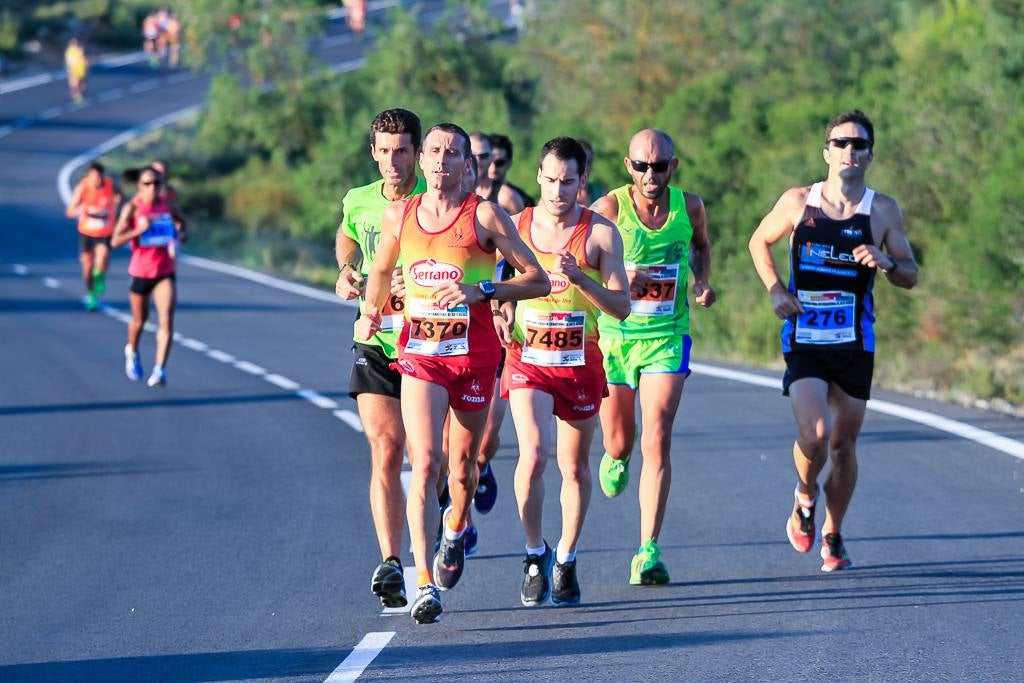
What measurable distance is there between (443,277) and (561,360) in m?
0.79

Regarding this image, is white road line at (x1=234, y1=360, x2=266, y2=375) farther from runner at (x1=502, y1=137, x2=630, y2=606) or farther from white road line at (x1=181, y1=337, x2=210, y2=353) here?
runner at (x1=502, y1=137, x2=630, y2=606)

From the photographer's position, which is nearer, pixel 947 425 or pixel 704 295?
pixel 704 295

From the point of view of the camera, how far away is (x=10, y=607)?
8383mm

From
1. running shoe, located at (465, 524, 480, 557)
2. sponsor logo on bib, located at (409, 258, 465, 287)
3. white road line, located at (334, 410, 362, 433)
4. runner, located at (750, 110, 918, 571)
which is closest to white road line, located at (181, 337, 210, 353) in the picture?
white road line, located at (334, 410, 362, 433)

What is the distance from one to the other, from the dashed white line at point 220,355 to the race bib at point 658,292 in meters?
11.7

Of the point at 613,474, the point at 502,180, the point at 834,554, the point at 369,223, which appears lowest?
the point at 834,554

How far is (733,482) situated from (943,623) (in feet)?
13.3

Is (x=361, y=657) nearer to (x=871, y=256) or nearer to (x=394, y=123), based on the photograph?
(x=394, y=123)

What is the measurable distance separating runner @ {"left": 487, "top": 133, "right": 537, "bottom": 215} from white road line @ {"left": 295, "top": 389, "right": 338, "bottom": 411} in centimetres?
483

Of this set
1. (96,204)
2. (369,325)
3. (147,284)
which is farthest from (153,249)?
(369,325)

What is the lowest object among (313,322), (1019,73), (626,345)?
(313,322)

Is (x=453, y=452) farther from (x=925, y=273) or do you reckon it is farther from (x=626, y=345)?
(x=925, y=273)

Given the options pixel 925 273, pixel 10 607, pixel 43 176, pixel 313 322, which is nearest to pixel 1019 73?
pixel 925 273

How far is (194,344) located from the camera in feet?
72.0
